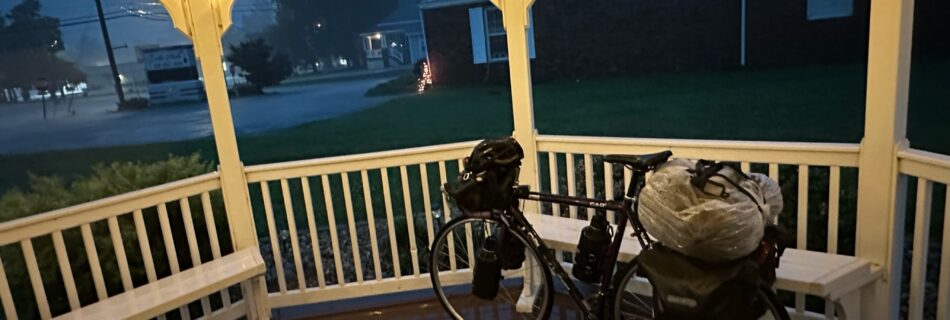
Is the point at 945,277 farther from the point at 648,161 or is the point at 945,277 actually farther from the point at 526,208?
the point at 526,208

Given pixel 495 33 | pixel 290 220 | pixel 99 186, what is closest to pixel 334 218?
pixel 290 220

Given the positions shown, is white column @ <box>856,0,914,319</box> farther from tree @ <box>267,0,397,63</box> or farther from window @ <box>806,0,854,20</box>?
tree @ <box>267,0,397,63</box>

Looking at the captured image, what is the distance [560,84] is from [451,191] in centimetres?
359

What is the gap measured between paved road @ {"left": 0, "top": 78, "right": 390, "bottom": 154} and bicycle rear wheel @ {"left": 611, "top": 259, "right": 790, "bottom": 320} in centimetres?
335

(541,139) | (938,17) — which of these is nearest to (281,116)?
(541,139)

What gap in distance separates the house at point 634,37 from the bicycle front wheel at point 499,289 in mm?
2822

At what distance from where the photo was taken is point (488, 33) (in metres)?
5.59

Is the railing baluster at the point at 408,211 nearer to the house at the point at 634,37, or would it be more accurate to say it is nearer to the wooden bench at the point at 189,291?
the wooden bench at the point at 189,291

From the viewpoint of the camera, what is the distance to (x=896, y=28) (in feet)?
6.91

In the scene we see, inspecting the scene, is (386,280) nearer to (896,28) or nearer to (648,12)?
(896,28)

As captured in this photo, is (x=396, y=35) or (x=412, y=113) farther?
(x=412, y=113)

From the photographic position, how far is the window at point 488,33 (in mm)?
5547

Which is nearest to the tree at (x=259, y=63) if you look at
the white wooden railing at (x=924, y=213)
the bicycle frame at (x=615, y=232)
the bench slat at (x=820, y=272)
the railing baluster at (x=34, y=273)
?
the railing baluster at (x=34, y=273)

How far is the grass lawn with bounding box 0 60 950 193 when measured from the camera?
5223mm
